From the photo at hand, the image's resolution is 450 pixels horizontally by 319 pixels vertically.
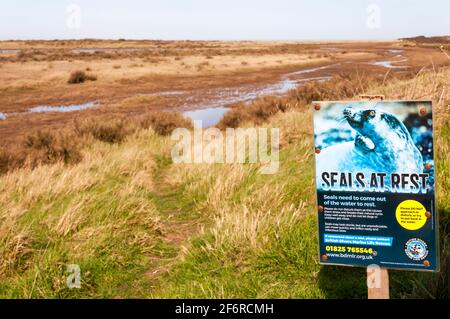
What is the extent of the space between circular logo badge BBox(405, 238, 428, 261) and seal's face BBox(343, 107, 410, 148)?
60 cm

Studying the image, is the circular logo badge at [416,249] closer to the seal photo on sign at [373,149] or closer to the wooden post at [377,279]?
the wooden post at [377,279]

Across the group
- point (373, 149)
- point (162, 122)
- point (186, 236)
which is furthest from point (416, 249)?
point (162, 122)

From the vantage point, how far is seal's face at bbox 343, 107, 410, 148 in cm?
296

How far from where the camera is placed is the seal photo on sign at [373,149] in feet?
9.66

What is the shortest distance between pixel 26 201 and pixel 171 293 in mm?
3395

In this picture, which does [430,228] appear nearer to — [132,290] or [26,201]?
[132,290]

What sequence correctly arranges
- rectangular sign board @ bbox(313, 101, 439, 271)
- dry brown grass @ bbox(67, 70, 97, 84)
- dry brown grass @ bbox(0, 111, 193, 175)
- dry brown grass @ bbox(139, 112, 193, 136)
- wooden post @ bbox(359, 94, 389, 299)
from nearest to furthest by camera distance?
rectangular sign board @ bbox(313, 101, 439, 271), wooden post @ bbox(359, 94, 389, 299), dry brown grass @ bbox(0, 111, 193, 175), dry brown grass @ bbox(139, 112, 193, 136), dry brown grass @ bbox(67, 70, 97, 84)

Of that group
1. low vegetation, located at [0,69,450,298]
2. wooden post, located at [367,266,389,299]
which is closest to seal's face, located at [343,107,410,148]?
wooden post, located at [367,266,389,299]

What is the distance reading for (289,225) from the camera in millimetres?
4762

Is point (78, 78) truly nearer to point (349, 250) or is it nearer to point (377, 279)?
point (349, 250)

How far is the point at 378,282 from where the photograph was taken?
308cm

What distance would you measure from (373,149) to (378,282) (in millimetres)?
814

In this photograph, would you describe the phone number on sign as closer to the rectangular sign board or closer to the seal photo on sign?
the rectangular sign board
